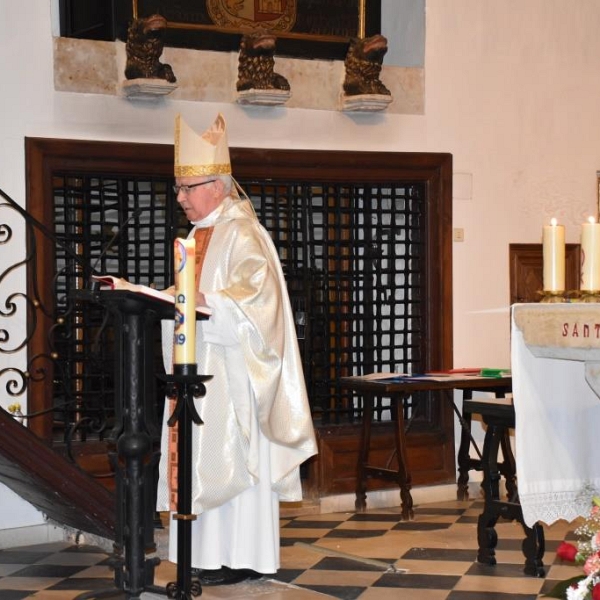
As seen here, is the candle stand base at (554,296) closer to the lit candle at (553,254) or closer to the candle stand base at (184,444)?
the lit candle at (553,254)

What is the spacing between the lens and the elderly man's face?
5343 mm

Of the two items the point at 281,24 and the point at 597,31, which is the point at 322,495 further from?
the point at 597,31

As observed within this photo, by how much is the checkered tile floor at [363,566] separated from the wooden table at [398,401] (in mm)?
249

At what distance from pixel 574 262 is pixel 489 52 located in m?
1.62

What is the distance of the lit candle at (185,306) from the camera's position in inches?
143

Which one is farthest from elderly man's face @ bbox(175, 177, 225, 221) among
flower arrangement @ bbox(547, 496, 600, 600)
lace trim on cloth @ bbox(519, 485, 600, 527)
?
flower arrangement @ bbox(547, 496, 600, 600)

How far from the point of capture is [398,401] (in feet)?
24.3

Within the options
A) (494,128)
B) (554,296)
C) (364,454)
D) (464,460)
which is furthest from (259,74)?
(554,296)

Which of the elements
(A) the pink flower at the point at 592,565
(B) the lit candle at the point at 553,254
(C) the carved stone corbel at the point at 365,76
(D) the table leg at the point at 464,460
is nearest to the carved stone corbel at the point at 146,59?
(C) the carved stone corbel at the point at 365,76

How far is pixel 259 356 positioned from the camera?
523 cm

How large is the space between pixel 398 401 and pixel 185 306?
392 centimetres

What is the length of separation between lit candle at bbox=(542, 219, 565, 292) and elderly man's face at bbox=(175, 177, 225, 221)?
162cm

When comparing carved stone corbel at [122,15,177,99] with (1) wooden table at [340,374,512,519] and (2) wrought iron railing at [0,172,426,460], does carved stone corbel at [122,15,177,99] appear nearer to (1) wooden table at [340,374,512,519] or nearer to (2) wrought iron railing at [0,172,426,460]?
(2) wrought iron railing at [0,172,426,460]

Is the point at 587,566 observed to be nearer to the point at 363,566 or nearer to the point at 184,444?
the point at 184,444
